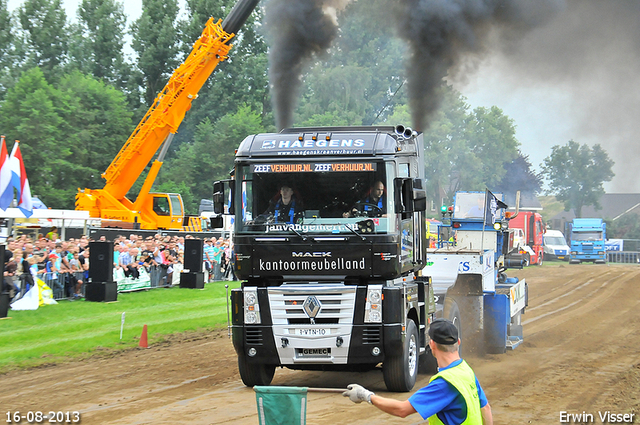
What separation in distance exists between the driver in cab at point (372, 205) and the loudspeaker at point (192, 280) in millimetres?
15585

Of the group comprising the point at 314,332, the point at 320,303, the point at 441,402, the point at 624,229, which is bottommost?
the point at 314,332

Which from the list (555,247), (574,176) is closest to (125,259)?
(555,247)

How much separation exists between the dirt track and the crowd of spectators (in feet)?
15.2

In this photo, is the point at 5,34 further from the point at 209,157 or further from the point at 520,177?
the point at 520,177

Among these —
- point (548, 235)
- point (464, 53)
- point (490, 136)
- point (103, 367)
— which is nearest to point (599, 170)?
point (490, 136)

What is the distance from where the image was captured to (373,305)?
8945 millimetres

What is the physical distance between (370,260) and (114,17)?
183 feet

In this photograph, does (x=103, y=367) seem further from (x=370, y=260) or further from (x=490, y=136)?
(x=490, y=136)

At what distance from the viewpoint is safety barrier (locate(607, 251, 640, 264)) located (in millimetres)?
54969

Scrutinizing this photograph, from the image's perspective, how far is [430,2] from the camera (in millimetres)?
16297

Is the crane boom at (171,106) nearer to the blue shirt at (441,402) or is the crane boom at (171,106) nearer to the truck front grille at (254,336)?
the truck front grille at (254,336)

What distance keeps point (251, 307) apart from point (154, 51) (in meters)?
51.2

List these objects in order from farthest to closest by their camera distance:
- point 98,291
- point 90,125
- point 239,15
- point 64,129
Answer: point 90,125
point 64,129
point 239,15
point 98,291

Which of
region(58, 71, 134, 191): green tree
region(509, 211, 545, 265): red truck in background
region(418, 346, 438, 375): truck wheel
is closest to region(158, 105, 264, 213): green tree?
region(58, 71, 134, 191): green tree
